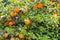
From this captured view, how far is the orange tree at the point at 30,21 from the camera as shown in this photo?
10.1 ft

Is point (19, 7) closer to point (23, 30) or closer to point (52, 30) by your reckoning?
point (23, 30)

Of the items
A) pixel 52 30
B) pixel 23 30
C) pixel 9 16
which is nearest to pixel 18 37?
pixel 23 30

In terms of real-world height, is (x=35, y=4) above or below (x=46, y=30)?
above

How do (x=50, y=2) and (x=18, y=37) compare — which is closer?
(x=18, y=37)

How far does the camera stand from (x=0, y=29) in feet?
10.5

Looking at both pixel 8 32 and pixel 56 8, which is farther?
pixel 56 8

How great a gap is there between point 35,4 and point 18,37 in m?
0.56

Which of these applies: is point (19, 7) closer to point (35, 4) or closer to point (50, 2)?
point (35, 4)

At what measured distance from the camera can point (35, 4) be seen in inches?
130

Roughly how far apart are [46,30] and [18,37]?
44 cm

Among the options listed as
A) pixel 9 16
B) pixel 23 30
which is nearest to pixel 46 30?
pixel 23 30

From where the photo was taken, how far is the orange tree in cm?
309

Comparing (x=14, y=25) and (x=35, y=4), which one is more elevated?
(x=35, y=4)

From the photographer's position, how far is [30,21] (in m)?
3.18
